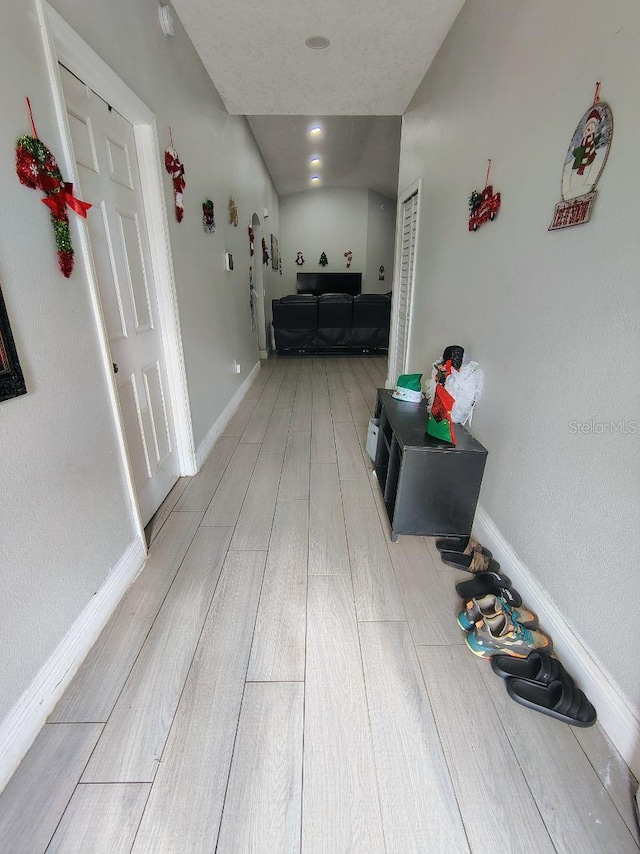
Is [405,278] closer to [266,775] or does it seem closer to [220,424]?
[220,424]

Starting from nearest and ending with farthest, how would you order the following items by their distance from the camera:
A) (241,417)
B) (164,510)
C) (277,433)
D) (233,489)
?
(164,510), (233,489), (277,433), (241,417)

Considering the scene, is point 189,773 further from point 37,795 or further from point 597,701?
point 597,701

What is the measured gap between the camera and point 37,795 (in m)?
0.93

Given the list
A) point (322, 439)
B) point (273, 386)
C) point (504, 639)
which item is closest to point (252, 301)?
point (273, 386)

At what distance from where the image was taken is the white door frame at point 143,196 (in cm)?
117

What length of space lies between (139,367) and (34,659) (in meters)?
1.27

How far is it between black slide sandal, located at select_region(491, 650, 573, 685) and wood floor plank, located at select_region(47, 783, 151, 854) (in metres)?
1.07

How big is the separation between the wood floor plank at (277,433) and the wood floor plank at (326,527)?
0.44 meters

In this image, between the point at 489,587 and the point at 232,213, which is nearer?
the point at 489,587

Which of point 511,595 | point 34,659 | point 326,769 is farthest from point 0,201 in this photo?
Answer: point 511,595

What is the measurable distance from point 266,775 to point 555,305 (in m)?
1.68

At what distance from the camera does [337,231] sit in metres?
8.11

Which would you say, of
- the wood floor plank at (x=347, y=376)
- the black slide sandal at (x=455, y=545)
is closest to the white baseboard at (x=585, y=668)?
the black slide sandal at (x=455, y=545)

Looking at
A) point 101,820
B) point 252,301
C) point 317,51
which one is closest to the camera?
point 101,820
